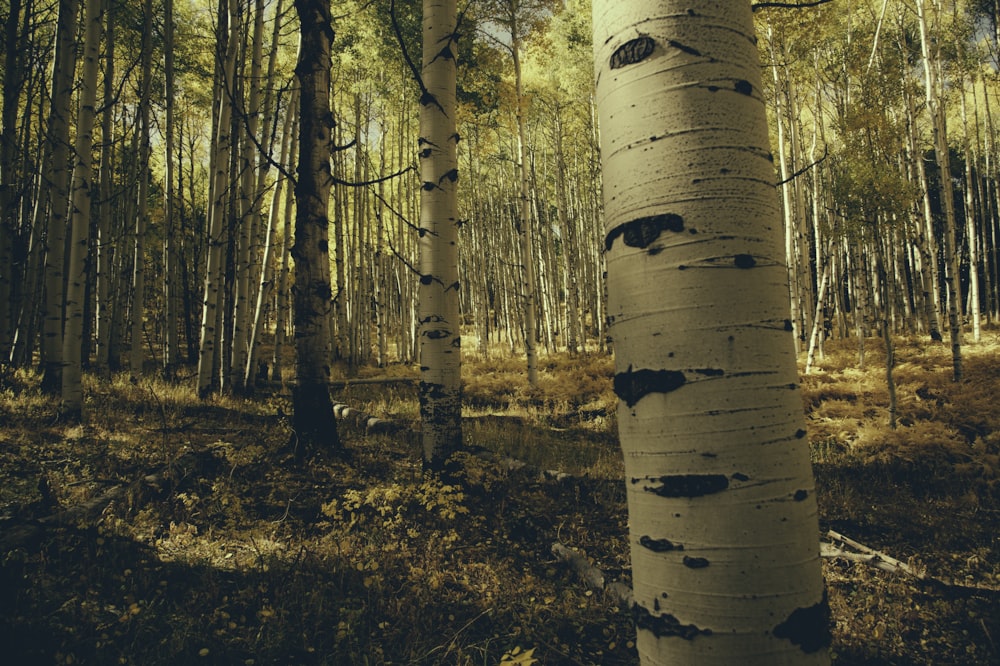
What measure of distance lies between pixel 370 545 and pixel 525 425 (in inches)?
192

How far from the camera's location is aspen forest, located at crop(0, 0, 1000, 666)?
84cm

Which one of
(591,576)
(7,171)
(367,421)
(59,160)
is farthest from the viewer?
(7,171)

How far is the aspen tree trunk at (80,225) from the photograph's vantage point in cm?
575

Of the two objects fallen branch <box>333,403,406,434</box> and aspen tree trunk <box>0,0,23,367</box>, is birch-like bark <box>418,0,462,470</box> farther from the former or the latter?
aspen tree trunk <box>0,0,23,367</box>

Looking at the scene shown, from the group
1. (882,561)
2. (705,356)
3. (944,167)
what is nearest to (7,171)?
(705,356)

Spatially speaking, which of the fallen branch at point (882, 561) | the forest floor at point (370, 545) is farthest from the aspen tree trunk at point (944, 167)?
the fallen branch at point (882, 561)

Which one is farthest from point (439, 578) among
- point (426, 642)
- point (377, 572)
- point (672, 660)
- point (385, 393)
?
point (385, 393)

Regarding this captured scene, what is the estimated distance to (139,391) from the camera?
7742mm

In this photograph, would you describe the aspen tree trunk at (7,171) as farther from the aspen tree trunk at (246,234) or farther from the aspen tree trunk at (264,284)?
the aspen tree trunk at (264,284)

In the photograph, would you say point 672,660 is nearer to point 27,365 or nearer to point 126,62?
point 27,365

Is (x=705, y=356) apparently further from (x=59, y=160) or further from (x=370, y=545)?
(x=59, y=160)

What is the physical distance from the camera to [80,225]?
6.02 meters

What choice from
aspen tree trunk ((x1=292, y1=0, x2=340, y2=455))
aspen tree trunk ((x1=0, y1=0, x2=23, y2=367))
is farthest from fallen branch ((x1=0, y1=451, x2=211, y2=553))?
aspen tree trunk ((x1=0, y1=0, x2=23, y2=367))

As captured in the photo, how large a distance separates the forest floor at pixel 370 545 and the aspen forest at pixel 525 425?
25mm
